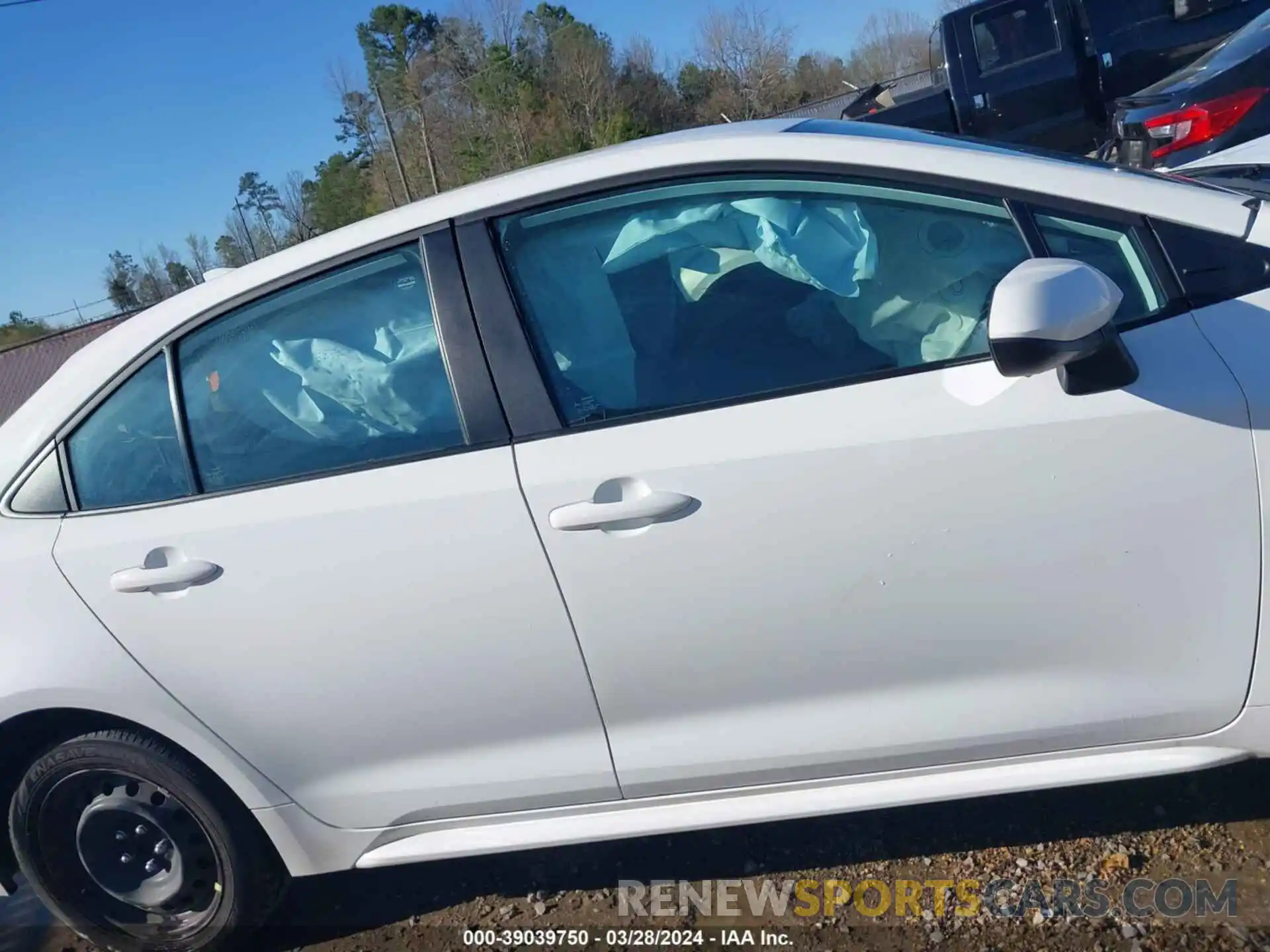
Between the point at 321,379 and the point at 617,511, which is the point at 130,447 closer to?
the point at 321,379

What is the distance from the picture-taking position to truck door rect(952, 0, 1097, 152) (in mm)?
9195

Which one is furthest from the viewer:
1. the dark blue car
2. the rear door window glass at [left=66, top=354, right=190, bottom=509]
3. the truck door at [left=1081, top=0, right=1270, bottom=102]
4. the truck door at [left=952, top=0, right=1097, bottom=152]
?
the truck door at [left=952, top=0, right=1097, bottom=152]

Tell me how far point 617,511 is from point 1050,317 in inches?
34.8

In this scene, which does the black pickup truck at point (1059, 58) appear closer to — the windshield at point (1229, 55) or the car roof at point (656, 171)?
the windshield at point (1229, 55)

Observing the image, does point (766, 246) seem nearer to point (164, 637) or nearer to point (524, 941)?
point (164, 637)

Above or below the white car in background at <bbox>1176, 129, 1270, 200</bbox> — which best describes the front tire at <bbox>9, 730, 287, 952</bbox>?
below

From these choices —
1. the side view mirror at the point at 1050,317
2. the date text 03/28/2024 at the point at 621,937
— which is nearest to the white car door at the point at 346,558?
the date text 03/28/2024 at the point at 621,937

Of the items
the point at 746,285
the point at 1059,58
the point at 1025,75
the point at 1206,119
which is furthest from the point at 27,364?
the point at 746,285

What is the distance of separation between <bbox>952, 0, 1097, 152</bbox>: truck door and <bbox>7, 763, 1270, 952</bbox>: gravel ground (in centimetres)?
822

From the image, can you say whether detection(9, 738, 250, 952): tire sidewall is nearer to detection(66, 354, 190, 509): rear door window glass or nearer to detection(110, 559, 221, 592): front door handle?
detection(110, 559, 221, 592): front door handle

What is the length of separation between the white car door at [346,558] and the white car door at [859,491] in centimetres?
13

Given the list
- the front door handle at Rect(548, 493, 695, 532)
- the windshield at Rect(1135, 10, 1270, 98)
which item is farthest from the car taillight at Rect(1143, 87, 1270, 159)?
the front door handle at Rect(548, 493, 695, 532)

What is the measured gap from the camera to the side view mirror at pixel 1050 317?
5.71 ft

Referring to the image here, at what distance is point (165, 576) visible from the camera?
2242 mm
